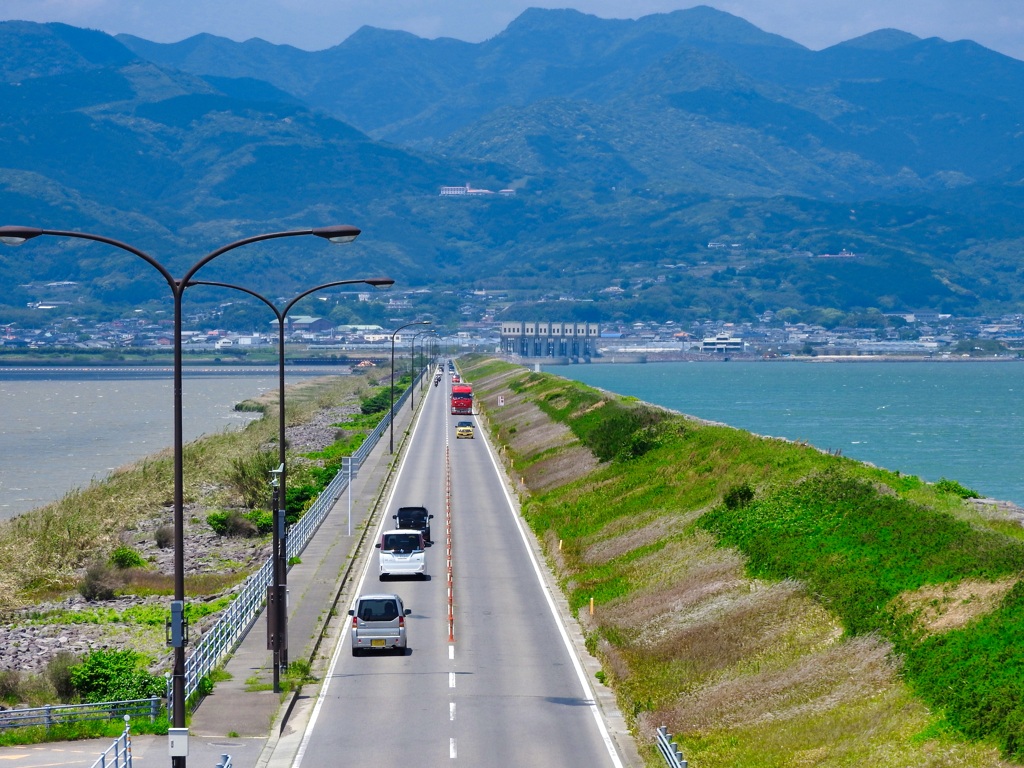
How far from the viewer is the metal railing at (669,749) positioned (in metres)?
24.8

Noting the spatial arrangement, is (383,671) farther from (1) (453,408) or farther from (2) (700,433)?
(1) (453,408)

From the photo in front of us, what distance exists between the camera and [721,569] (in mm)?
41594

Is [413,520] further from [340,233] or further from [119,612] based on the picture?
[340,233]

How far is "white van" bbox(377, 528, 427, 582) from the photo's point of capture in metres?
47.3

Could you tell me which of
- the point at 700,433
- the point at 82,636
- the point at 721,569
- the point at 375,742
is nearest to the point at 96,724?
the point at 375,742

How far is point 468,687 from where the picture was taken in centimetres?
3256

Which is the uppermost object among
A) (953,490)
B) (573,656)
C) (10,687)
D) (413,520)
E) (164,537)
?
(953,490)

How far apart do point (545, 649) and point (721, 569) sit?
24.1 feet

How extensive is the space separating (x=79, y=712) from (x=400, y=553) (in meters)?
19.1

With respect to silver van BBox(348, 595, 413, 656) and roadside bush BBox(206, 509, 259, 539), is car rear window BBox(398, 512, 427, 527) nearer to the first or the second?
roadside bush BBox(206, 509, 259, 539)

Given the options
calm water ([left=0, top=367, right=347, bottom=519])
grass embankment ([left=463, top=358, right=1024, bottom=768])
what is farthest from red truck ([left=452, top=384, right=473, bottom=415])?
grass embankment ([left=463, top=358, right=1024, bottom=768])

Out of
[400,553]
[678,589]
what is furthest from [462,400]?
[678,589]

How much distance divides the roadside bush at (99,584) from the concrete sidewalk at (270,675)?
7068 mm

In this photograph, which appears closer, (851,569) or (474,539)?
(851,569)
